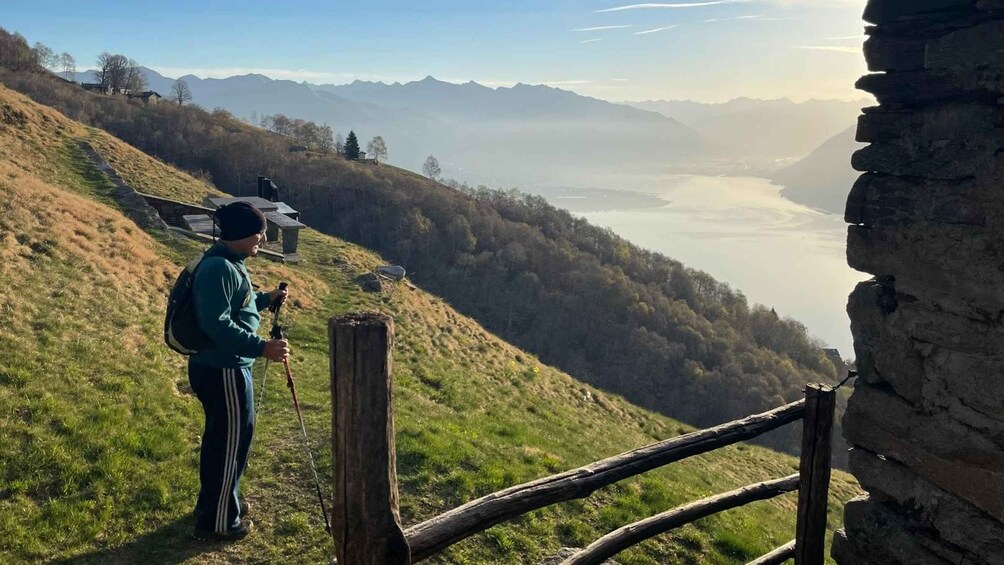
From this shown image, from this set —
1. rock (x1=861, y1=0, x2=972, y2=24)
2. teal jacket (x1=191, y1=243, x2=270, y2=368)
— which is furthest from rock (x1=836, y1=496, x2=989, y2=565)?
teal jacket (x1=191, y1=243, x2=270, y2=368)

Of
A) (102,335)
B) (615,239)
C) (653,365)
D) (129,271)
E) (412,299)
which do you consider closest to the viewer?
(102,335)

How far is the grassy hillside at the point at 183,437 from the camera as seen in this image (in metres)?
5.42

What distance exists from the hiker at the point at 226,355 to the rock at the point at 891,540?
420 cm

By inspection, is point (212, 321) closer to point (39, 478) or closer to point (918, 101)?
point (39, 478)

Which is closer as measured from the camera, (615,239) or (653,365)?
(653,365)

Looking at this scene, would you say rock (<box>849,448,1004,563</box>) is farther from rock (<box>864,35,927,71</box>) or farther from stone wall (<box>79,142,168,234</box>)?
stone wall (<box>79,142,168,234</box>)

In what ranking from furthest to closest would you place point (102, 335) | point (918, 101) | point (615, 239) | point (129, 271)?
point (615, 239), point (129, 271), point (102, 335), point (918, 101)

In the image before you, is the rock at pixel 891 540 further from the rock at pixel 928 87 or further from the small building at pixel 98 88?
the small building at pixel 98 88

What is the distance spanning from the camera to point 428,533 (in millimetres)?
3125

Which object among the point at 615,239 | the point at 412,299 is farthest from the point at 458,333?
the point at 615,239

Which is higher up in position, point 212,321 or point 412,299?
point 212,321

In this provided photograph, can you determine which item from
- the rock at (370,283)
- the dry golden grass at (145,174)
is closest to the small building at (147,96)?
the dry golden grass at (145,174)

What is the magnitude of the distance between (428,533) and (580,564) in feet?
6.24

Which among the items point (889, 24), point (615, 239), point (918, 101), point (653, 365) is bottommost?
point (653, 365)
